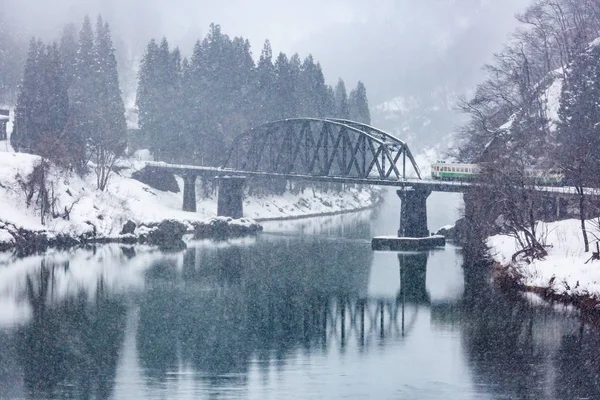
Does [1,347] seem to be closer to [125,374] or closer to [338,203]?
[125,374]

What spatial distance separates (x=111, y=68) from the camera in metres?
97.6

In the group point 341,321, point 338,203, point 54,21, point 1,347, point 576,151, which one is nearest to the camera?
point 1,347

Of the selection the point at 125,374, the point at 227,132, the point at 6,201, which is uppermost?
the point at 227,132

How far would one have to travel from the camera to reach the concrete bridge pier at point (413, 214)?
6788cm

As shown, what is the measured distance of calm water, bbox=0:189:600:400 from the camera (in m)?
23.4

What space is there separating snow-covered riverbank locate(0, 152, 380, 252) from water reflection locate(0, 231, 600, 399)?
11473 mm

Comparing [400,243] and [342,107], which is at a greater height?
[342,107]

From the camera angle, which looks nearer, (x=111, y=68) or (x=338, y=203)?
(x=111, y=68)

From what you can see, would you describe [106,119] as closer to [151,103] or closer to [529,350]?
[151,103]

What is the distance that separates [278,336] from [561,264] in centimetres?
1621

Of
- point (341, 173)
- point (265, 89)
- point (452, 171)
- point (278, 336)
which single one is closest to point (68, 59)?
point (265, 89)

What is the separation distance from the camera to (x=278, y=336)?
30.6 metres

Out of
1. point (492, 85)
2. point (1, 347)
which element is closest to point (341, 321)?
point (1, 347)

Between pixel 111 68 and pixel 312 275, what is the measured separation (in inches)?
2301
